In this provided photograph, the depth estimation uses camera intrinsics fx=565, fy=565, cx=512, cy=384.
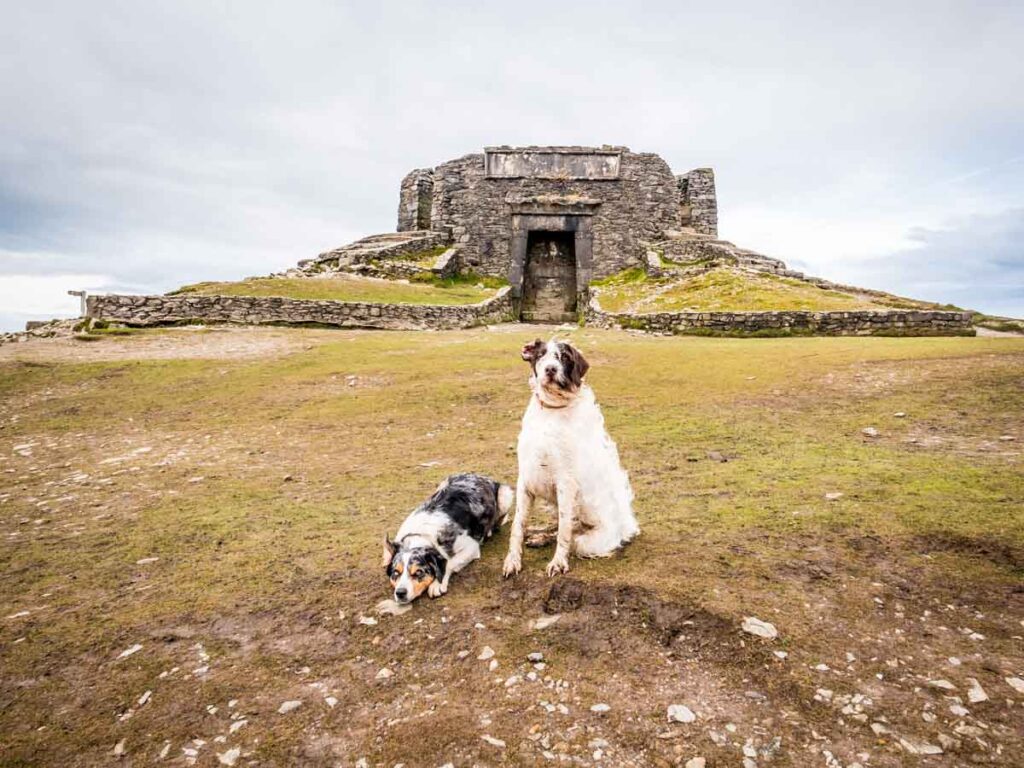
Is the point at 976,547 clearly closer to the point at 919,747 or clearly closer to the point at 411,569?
the point at 919,747

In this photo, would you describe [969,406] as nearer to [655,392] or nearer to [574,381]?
[655,392]

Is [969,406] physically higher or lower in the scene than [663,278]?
lower

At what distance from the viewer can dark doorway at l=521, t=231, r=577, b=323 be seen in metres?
32.3

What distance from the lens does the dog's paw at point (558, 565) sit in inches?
153

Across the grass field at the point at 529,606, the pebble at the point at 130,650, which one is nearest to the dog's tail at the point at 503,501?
the grass field at the point at 529,606

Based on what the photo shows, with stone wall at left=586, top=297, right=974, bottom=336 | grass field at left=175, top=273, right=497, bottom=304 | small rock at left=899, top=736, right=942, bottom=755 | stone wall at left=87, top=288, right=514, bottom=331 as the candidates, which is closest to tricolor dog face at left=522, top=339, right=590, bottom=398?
small rock at left=899, top=736, right=942, bottom=755

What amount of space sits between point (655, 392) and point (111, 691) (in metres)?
8.77

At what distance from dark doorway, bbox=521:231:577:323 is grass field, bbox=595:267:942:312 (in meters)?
5.42

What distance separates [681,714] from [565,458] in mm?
1685

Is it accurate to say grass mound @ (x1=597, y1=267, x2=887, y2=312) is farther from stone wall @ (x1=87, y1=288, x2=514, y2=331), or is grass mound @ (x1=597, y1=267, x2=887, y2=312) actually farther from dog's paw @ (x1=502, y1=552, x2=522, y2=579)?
dog's paw @ (x1=502, y1=552, x2=522, y2=579)

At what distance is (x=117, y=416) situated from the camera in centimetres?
976

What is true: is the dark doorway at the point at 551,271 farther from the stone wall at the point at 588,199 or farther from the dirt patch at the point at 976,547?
the dirt patch at the point at 976,547

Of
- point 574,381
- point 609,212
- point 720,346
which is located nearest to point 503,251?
point 609,212

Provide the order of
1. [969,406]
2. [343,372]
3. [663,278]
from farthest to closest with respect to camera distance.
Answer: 1. [663,278]
2. [343,372]
3. [969,406]
